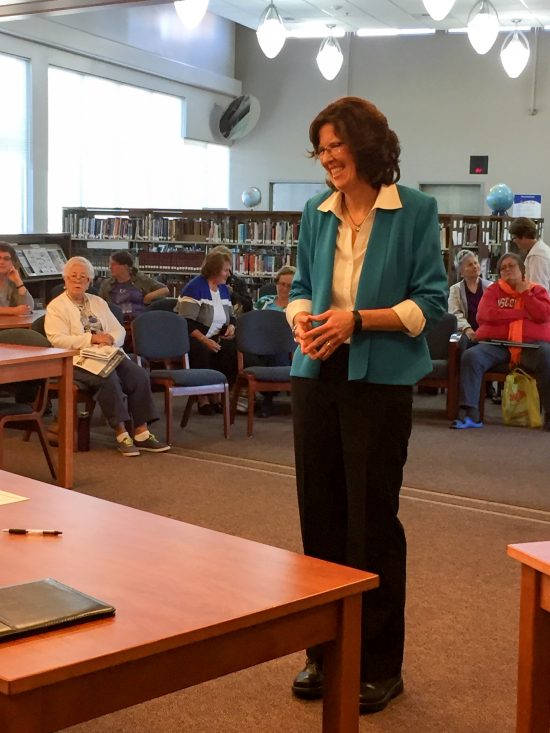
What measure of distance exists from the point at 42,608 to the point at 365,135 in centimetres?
156

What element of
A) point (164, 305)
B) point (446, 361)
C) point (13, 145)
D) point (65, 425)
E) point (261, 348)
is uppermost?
point (13, 145)

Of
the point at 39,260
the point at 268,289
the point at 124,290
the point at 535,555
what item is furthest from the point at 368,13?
the point at 535,555

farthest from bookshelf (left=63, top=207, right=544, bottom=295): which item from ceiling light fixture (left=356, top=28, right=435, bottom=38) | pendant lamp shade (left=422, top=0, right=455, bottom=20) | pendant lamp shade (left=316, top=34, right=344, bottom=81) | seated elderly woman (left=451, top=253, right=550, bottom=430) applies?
ceiling light fixture (left=356, top=28, right=435, bottom=38)

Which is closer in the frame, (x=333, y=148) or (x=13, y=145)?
(x=333, y=148)

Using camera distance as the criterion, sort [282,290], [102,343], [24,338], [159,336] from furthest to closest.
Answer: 1. [282,290]
2. [159,336]
3. [102,343]
4. [24,338]

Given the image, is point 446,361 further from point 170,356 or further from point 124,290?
point 124,290

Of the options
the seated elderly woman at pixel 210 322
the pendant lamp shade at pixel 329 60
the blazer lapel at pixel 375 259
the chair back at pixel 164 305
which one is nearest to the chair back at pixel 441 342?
the seated elderly woman at pixel 210 322

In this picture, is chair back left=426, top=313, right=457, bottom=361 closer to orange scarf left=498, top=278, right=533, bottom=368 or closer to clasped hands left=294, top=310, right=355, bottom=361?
orange scarf left=498, top=278, right=533, bottom=368

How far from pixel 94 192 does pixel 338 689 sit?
1171cm

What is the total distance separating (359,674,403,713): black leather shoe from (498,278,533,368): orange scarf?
5219mm

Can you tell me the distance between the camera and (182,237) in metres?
11.5

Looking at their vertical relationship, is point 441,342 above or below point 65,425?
above

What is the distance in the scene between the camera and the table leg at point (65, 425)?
5.48 metres

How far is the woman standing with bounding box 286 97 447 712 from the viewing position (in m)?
2.75
